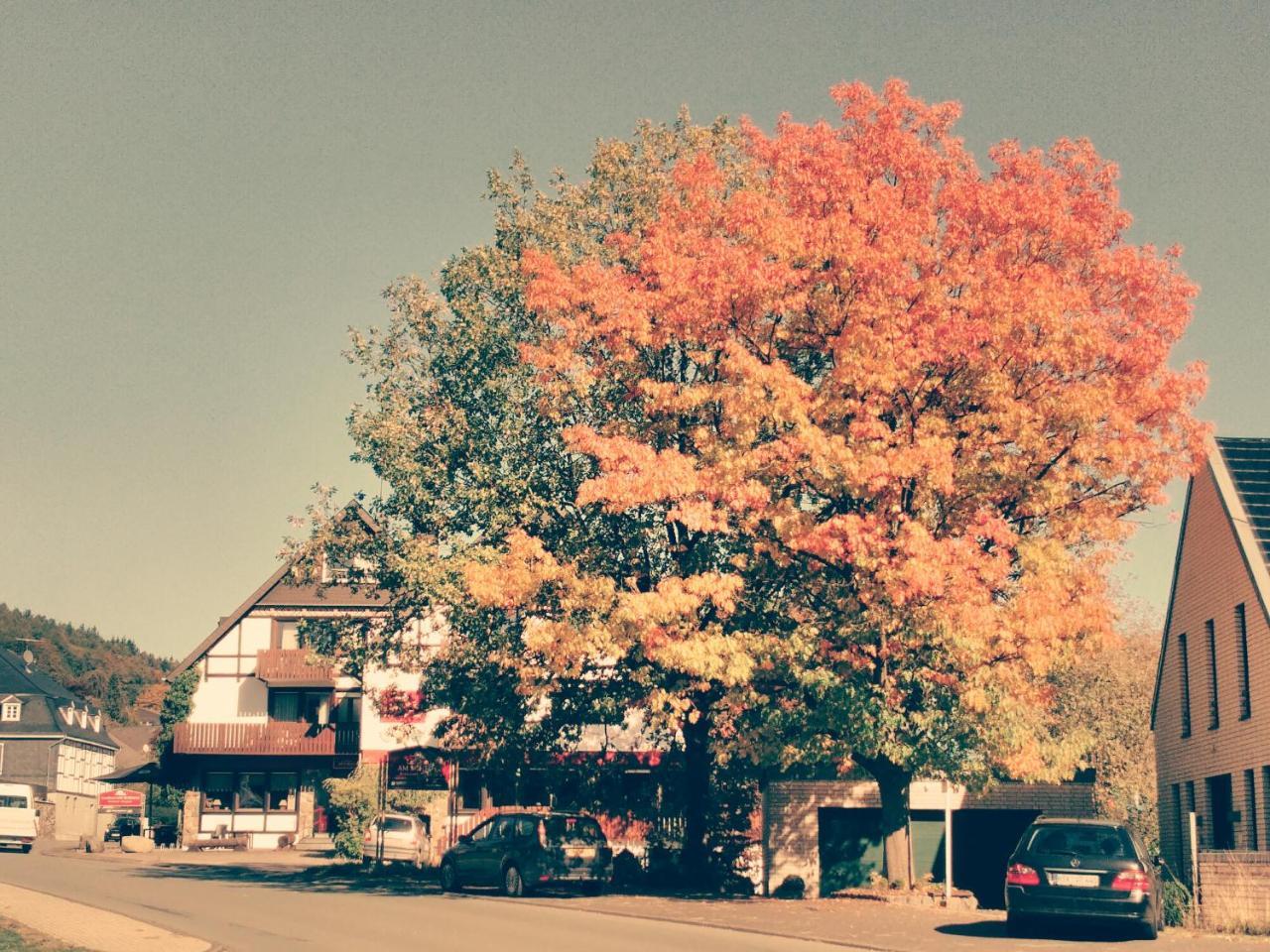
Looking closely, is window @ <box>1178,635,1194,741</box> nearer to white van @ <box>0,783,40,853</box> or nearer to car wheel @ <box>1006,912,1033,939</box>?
car wheel @ <box>1006,912,1033,939</box>

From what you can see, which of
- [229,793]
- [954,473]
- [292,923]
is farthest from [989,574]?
[229,793]

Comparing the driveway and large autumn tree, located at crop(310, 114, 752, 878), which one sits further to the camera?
large autumn tree, located at crop(310, 114, 752, 878)

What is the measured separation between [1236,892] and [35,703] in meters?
83.8

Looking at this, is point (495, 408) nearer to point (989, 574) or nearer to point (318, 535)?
point (318, 535)

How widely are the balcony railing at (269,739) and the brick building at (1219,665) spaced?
33.3 meters

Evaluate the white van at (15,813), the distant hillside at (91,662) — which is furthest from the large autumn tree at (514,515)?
the distant hillside at (91,662)

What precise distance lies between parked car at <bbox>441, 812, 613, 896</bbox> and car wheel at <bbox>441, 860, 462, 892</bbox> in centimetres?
60

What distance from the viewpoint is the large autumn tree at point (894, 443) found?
73.2ft

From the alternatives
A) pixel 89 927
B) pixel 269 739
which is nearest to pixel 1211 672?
pixel 89 927

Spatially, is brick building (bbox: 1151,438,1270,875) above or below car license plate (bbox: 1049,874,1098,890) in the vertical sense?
above

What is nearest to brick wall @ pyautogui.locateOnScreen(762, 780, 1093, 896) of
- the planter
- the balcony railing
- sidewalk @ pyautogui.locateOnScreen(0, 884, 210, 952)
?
the planter

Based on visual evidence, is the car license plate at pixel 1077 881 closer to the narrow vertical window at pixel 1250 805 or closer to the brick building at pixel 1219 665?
the brick building at pixel 1219 665

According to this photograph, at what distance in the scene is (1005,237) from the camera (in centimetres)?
2369

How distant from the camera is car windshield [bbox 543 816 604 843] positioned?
2591cm
